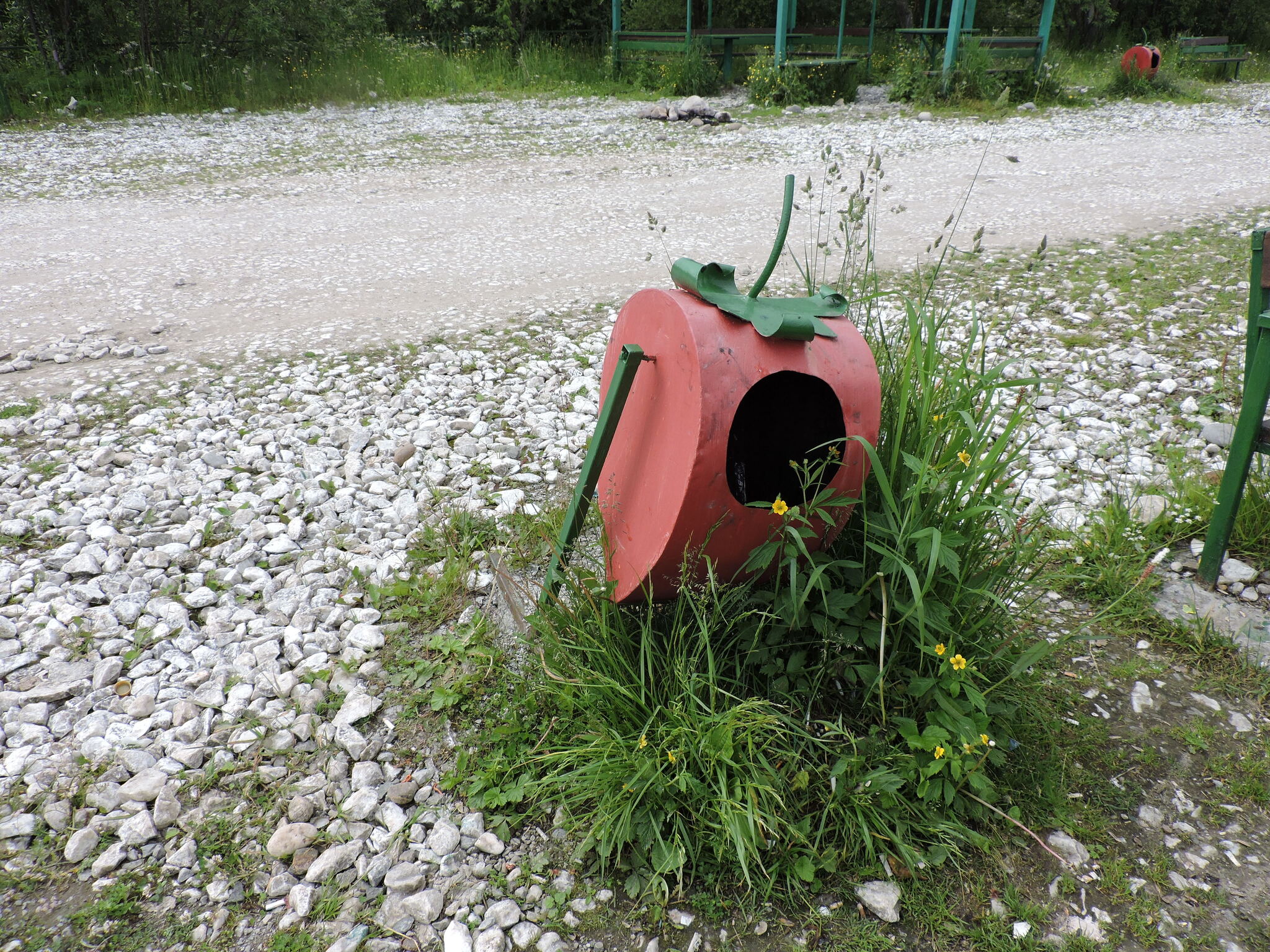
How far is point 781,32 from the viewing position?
1303 cm

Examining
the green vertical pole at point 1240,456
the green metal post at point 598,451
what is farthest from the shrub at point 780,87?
the green metal post at point 598,451

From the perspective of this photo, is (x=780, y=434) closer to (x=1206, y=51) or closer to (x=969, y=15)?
(x=969, y=15)

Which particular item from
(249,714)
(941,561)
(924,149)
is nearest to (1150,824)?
(941,561)

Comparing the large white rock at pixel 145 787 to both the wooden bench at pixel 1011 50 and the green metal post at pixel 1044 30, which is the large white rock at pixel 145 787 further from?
the green metal post at pixel 1044 30

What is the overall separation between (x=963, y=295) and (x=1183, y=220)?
2.93 meters

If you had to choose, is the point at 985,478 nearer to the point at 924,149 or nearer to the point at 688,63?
the point at 924,149

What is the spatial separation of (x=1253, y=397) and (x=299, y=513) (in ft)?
10.5

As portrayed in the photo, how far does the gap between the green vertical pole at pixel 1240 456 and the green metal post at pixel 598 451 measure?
177 centimetres

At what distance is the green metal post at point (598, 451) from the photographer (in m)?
2.12

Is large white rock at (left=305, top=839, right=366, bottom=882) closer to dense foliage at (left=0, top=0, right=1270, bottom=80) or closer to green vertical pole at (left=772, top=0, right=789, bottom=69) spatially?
green vertical pole at (left=772, top=0, right=789, bottom=69)

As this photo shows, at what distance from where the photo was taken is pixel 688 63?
1399cm

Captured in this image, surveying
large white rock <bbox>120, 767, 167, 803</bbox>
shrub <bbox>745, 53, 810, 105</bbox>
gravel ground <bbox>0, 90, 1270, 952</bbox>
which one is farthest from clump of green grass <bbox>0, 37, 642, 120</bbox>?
large white rock <bbox>120, 767, 167, 803</bbox>

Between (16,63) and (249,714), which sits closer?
(249,714)

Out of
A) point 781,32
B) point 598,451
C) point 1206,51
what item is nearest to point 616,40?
point 781,32
